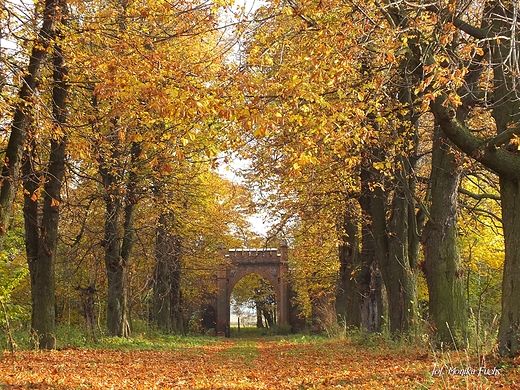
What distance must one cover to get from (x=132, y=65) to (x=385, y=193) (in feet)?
27.1

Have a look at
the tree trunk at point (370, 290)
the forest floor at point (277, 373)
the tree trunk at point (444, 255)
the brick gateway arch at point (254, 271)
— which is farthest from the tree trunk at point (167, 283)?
the brick gateway arch at point (254, 271)

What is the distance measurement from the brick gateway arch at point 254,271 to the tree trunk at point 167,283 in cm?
1399

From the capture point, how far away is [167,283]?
89.8 feet

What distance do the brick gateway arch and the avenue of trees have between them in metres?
25.7

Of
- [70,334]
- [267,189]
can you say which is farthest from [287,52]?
[70,334]

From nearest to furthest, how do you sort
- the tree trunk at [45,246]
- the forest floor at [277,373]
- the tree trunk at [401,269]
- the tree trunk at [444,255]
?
the forest floor at [277,373] < the tree trunk at [444,255] < the tree trunk at [45,246] < the tree trunk at [401,269]

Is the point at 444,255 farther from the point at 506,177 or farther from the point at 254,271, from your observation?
the point at 254,271

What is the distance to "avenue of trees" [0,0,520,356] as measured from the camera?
24.5 ft

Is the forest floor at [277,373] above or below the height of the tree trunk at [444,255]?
below

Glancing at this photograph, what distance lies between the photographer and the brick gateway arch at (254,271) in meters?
47.2

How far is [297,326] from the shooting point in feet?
159

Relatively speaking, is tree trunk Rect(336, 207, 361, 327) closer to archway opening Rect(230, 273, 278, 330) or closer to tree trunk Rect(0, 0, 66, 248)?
tree trunk Rect(0, 0, 66, 248)

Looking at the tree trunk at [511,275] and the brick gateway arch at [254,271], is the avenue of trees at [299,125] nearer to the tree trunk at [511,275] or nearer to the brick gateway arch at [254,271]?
the tree trunk at [511,275]

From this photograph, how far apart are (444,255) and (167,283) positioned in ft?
60.8
